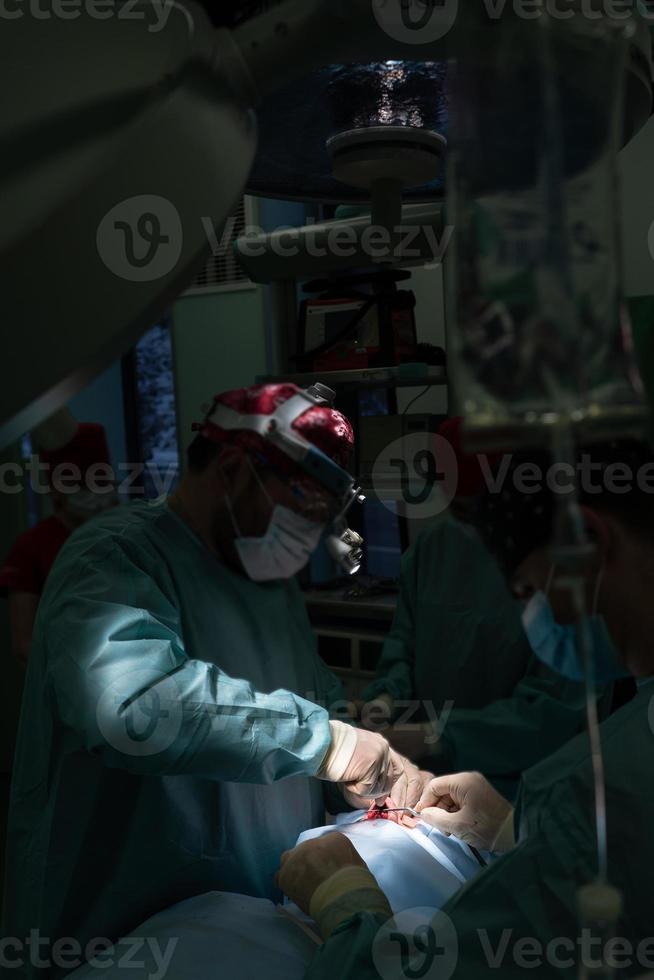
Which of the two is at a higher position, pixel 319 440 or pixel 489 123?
pixel 489 123

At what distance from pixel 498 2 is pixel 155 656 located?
0.92m

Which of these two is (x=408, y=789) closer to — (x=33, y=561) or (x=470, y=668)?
(x=470, y=668)

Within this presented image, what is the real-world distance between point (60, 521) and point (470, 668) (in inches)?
60.3

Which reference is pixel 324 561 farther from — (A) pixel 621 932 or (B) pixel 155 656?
(A) pixel 621 932

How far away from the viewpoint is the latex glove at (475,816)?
57.0 inches

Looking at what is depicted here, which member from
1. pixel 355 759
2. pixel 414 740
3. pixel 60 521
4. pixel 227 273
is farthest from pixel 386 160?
pixel 227 273

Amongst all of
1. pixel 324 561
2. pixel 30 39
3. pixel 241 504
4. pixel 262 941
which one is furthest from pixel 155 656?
pixel 324 561

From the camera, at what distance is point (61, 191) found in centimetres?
42

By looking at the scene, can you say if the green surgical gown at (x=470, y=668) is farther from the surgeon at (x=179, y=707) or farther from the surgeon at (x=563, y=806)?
the surgeon at (x=563, y=806)

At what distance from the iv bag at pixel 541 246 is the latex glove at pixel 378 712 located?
5.57ft

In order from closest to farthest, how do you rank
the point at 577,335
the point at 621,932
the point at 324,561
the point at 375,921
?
the point at 577,335 < the point at 621,932 < the point at 375,921 < the point at 324,561

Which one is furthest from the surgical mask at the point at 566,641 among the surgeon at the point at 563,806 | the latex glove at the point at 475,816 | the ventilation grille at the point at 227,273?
the ventilation grille at the point at 227,273

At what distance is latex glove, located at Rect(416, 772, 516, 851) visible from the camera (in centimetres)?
145

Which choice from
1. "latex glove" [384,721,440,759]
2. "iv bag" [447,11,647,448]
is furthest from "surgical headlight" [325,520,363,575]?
"iv bag" [447,11,647,448]
